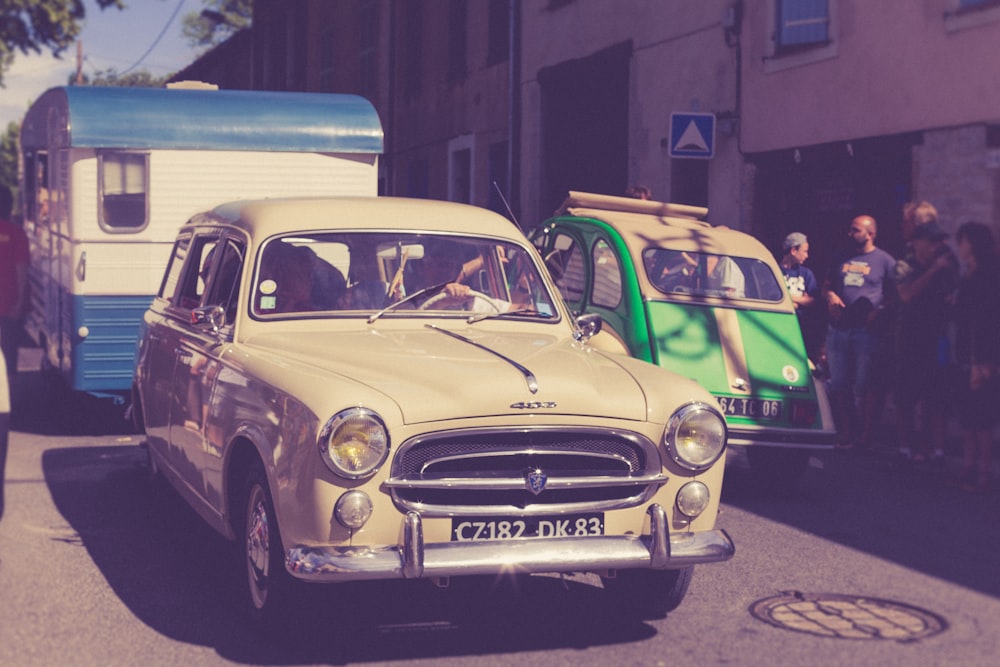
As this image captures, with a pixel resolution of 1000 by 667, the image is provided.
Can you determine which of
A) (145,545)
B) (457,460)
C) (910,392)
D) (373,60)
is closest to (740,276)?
(910,392)

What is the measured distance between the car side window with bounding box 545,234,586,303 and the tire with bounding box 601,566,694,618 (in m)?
5.02

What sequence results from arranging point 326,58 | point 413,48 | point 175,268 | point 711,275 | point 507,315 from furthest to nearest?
point 326,58 < point 413,48 < point 711,275 < point 175,268 < point 507,315

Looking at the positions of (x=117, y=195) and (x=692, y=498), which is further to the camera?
(x=117, y=195)

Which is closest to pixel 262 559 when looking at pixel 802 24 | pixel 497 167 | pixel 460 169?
pixel 802 24

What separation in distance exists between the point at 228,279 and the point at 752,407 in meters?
4.11

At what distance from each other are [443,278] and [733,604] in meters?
2.00

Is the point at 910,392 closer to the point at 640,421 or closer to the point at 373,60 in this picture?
the point at 640,421

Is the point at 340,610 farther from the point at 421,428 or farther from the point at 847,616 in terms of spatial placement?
the point at 847,616

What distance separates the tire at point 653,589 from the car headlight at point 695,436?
0.59 m

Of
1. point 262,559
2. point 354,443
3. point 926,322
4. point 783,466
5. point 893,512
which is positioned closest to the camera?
point 354,443

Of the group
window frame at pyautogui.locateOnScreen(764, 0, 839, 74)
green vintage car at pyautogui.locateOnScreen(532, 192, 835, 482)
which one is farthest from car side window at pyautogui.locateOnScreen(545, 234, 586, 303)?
window frame at pyautogui.locateOnScreen(764, 0, 839, 74)

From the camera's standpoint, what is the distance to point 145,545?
25.5ft

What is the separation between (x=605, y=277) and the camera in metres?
11.0

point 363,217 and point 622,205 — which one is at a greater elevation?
point 622,205
